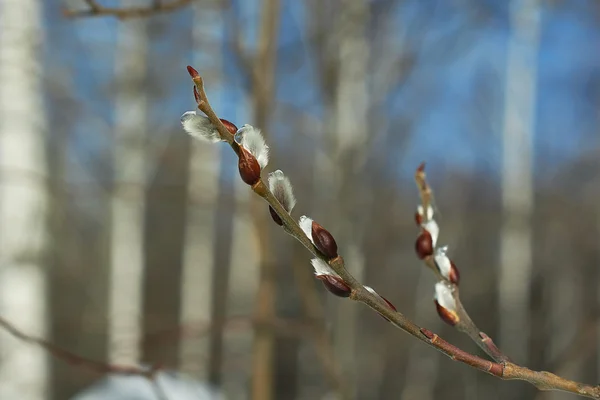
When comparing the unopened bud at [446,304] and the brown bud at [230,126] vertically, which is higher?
the brown bud at [230,126]

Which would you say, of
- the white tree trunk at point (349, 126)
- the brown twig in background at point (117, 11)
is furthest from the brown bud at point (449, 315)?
the white tree trunk at point (349, 126)

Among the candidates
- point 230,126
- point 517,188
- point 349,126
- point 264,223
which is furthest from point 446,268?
point 517,188

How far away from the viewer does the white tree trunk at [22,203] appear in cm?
218

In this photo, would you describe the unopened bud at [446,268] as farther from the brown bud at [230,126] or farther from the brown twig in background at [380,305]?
the brown bud at [230,126]

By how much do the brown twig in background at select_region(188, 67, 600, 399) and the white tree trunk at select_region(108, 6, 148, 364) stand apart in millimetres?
3951

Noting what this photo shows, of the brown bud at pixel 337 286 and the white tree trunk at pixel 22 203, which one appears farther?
the white tree trunk at pixel 22 203

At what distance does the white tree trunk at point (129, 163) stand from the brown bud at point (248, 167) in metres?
3.94

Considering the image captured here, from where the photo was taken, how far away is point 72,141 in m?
5.41

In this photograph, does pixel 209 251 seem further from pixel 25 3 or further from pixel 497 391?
pixel 25 3

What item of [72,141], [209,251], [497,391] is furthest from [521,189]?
[72,141]

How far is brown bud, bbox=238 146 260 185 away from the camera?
0.41 m

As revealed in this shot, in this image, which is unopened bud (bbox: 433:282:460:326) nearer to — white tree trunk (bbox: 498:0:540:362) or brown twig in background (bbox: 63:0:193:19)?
brown twig in background (bbox: 63:0:193:19)

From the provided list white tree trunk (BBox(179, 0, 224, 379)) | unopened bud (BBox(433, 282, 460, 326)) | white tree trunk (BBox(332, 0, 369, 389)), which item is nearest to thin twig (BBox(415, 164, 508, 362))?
unopened bud (BBox(433, 282, 460, 326))

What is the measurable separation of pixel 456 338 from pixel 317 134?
4.60 metres
